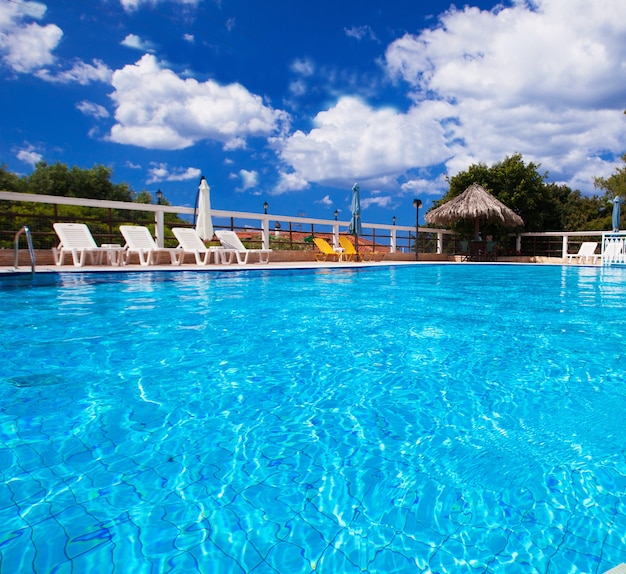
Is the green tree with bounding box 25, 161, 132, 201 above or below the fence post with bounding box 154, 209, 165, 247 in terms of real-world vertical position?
above

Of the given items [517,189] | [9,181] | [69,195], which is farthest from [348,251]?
[9,181]

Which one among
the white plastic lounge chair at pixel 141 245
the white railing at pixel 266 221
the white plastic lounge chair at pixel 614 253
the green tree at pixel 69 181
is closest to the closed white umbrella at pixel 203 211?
the white railing at pixel 266 221

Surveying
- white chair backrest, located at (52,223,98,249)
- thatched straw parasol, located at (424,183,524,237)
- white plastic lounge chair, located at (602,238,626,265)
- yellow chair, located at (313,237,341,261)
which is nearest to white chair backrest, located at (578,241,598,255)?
white plastic lounge chair, located at (602,238,626,265)

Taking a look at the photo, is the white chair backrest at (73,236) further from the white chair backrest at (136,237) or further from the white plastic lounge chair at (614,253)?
the white plastic lounge chair at (614,253)

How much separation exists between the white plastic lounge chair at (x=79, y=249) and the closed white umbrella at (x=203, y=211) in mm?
2675

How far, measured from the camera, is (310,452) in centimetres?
175

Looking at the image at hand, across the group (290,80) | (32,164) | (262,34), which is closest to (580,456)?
(262,34)

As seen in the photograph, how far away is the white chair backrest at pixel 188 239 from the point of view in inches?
445

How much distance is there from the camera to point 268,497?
1.44m

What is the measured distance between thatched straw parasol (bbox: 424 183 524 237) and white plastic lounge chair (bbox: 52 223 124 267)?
1501cm

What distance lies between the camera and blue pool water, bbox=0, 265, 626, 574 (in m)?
1.20

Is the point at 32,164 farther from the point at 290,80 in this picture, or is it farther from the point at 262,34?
the point at 290,80

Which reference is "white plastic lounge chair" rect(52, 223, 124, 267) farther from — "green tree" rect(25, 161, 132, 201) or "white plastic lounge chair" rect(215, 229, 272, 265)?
"green tree" rect(25, 161, 132, 201)

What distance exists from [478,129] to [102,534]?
3036 centimetres
